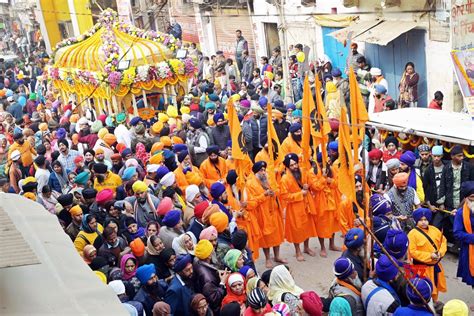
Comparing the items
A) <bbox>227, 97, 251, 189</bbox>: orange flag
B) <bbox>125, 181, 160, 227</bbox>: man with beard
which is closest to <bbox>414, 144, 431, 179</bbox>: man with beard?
<bbox>227, 97, 251, 189</bbox>: orange flag

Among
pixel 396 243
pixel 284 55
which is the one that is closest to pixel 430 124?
pixel 396 243

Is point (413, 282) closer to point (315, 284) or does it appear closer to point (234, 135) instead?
point (315, 284)

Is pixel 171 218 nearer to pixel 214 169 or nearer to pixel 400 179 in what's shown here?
pixel 214 169

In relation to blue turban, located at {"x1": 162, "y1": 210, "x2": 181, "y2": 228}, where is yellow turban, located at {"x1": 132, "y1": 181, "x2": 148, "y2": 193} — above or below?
above

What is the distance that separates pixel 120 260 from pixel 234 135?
255 cm

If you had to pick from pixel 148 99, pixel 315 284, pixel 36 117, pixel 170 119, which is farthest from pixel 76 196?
pixel 36 117

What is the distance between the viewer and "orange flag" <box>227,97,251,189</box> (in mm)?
8734

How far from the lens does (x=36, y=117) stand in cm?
1630

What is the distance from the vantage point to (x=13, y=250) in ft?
10.8

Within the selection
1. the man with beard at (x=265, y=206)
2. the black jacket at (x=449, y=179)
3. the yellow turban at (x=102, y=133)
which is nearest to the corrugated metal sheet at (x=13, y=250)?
the man with beard at (x=265, y=206)

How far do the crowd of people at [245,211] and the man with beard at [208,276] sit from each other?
1 cm

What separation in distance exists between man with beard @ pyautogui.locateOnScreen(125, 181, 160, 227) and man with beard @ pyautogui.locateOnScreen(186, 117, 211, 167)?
2.52m

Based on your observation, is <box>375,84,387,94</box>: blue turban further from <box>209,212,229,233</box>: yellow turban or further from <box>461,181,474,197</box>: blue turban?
<box>209,212,229,233</box>: yellow turban

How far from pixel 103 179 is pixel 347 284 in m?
4.53
